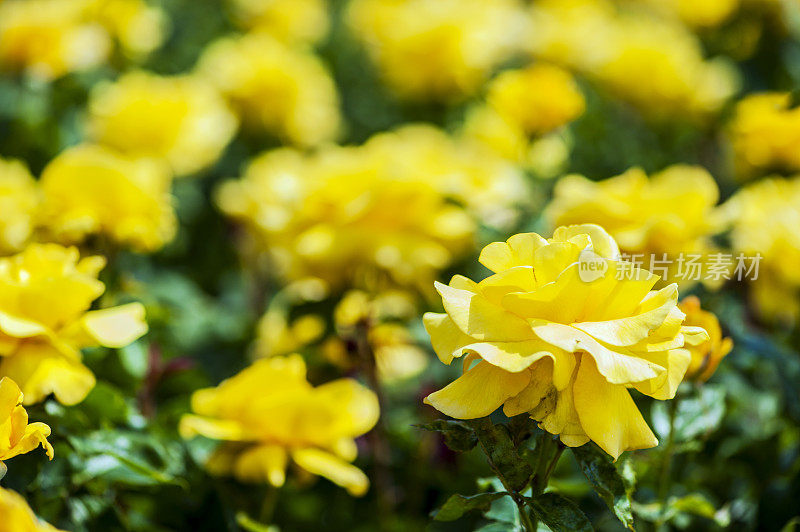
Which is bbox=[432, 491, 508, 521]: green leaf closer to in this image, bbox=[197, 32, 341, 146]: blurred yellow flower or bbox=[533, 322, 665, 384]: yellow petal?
bbox=[533, 322, 665, 384]: yellow petal

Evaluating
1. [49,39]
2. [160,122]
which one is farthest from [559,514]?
[49,39]

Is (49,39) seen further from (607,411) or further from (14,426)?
(607,411)

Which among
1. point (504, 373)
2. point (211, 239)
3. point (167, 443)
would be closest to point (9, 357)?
point (167, 443)

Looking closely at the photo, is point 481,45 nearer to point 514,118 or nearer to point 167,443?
point 514,118

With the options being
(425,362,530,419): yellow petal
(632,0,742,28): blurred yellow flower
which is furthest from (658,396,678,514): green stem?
(632,0,742,28): blurred yellow flower

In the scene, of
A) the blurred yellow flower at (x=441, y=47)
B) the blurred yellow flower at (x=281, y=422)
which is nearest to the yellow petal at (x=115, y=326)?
the blurred yellow flower at (x=281, y=422)

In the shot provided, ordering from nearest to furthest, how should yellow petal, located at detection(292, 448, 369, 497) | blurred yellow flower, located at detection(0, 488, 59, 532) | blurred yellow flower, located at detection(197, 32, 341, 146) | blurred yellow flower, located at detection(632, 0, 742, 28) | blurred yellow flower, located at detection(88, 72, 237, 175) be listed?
blurred yellow flower, located at detection(0, 488, 59, 532) → yellow petal, located at detection(292, 448, 369, 497) → blurred yellow flower, located at detection(88, 72, 237, 175) → blurred yellow flower, located at detection(197, 32, 341, 146) → blurred yellow flower, located at detection(632, 0, 742, 28)
